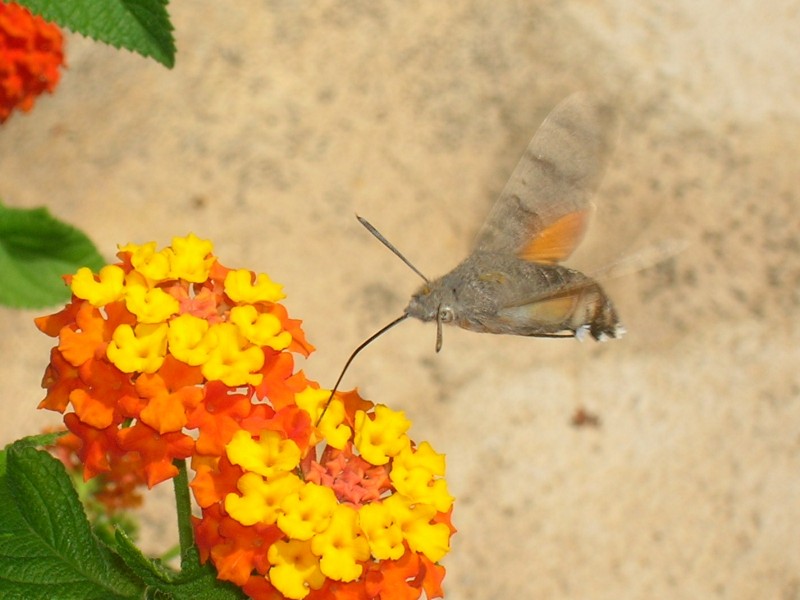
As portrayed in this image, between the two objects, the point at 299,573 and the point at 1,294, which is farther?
the point at 1,294

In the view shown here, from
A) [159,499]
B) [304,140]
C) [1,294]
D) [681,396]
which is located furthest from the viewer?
[304,140]

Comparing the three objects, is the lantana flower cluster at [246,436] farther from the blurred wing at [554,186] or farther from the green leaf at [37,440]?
the blurred wing at [554,186]

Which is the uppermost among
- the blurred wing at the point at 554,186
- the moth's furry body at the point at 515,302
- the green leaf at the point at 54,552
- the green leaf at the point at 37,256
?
the green leaf at the point at 37,256

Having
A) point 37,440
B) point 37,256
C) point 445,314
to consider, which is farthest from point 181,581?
point 37,256

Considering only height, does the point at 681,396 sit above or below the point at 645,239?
below

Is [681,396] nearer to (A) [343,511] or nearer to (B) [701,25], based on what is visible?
(B) [701,25]

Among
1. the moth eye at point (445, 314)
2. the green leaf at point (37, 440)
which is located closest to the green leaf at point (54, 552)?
the green leaf at point (37, 440)

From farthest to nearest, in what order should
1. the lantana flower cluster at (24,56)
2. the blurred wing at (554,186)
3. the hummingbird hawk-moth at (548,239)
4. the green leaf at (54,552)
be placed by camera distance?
the lantana flower cluster at (24,56) → the blurred wing at (554,186) → the hummingbird hawk-moth at (548,239) → the green leaf at (54,552)

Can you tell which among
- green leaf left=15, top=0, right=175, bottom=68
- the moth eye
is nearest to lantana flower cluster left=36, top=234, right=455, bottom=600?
the moth eye

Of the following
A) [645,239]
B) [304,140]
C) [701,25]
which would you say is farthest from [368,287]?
[701,25]
